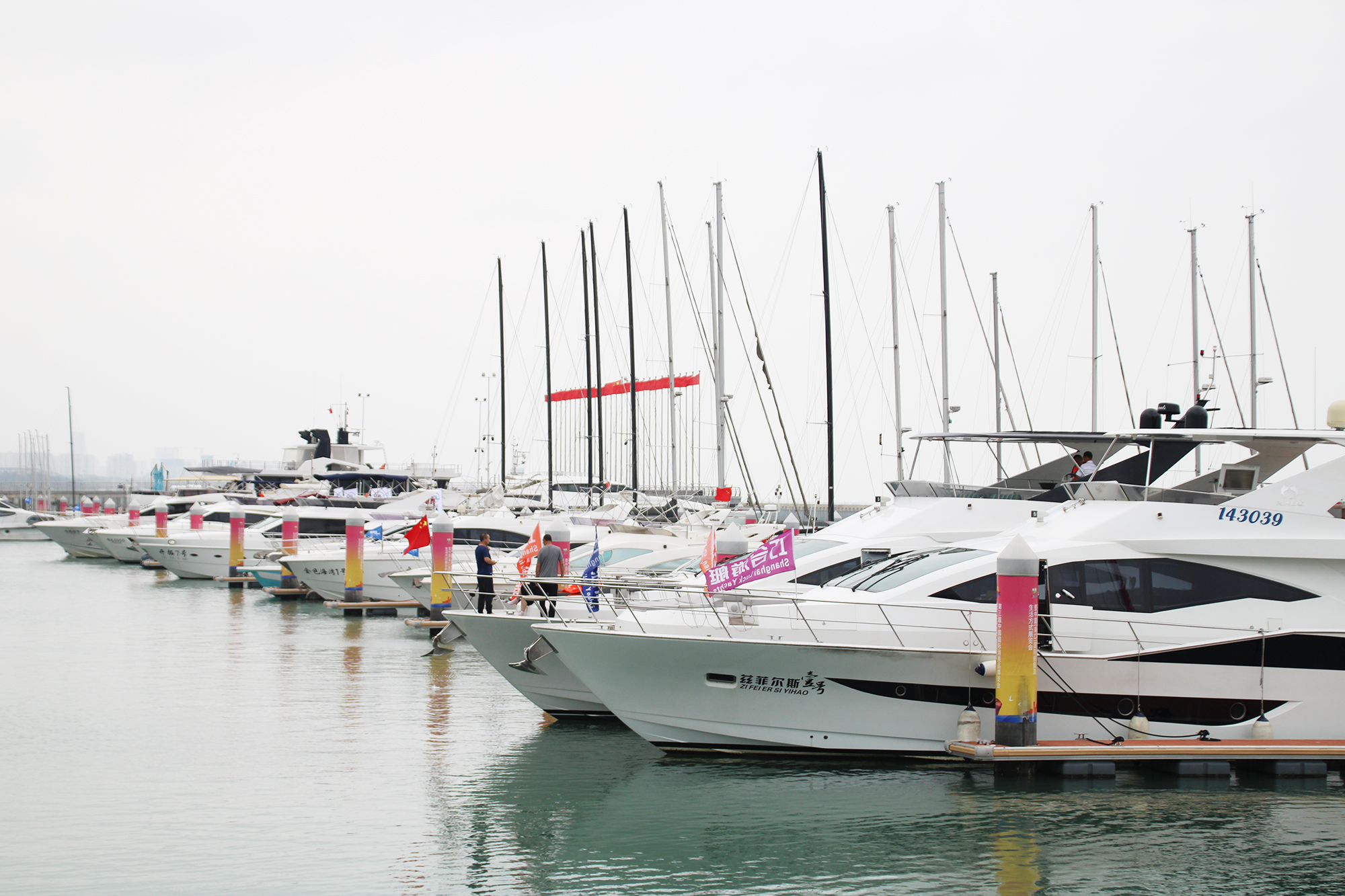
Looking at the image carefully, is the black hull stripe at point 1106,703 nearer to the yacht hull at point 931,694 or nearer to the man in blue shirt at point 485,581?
the yacht hull at point 931,694

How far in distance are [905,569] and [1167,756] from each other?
3309 mm

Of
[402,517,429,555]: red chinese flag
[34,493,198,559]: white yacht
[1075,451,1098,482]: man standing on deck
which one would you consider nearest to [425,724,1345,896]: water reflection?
[1075,451,1098,482]: man standing on deck

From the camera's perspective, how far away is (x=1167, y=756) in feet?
39.1

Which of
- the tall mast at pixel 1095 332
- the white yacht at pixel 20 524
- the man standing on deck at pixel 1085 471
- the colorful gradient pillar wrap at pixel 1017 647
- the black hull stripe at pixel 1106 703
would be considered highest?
the tall mast at pixel 1095 332

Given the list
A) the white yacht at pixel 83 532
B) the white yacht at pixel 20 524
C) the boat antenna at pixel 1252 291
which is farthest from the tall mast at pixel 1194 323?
the white yacht at pixel 20 524

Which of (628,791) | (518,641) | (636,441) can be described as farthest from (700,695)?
(636,441)

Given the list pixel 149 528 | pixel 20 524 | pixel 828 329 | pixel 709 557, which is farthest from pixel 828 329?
pixel 20 524

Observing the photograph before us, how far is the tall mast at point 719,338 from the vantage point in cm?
3195

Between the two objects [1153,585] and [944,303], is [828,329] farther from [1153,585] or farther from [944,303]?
[1153,585]

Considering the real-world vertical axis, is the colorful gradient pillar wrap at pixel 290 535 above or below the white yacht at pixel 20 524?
above

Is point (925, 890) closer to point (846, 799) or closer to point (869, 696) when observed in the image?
point (846, 799)

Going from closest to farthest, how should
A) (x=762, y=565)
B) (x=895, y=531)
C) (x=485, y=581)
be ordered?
(x=762, y=565) < (x=895, y=531) < (x=485, y=581)

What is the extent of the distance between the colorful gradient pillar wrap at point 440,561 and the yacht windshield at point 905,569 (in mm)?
12223

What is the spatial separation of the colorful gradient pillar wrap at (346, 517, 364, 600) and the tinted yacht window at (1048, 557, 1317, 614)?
68.5ft
